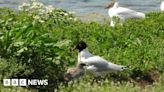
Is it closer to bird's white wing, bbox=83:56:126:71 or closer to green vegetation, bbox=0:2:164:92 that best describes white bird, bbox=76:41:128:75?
bird's white wing, bbox=83:56:126:71

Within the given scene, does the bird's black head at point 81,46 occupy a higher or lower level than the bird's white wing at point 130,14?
higher

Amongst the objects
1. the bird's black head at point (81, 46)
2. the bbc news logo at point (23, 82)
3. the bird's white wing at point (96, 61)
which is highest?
the bird's black head at point (81, 46)

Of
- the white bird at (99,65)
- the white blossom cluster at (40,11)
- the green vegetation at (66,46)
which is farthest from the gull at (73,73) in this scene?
the white blossom cluster at (40,11)

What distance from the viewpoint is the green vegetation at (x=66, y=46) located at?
8.66 m

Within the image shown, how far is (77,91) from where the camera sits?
804cm

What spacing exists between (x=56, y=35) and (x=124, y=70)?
1.79 m

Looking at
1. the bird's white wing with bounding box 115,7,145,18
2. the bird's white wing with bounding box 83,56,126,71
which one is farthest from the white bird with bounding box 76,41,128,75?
the bird's white wing with bounding box 115,7,145,18

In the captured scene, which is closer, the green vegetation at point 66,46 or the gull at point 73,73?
the green vegetation at point 66,46

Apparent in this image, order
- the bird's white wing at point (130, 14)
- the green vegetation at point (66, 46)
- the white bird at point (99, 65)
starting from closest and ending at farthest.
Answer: the green vegetation at point (66, 46), the white bird at point (99, 65), the bird's white wing at point (130, 14)

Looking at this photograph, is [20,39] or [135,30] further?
[135,30]

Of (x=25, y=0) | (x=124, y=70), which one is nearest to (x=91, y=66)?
(x=124, y=70)

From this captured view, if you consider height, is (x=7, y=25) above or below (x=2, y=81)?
above

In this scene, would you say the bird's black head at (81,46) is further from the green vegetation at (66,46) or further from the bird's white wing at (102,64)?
the bird's white wing at (102,64)

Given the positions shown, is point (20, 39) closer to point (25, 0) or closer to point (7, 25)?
point (7, 25)
